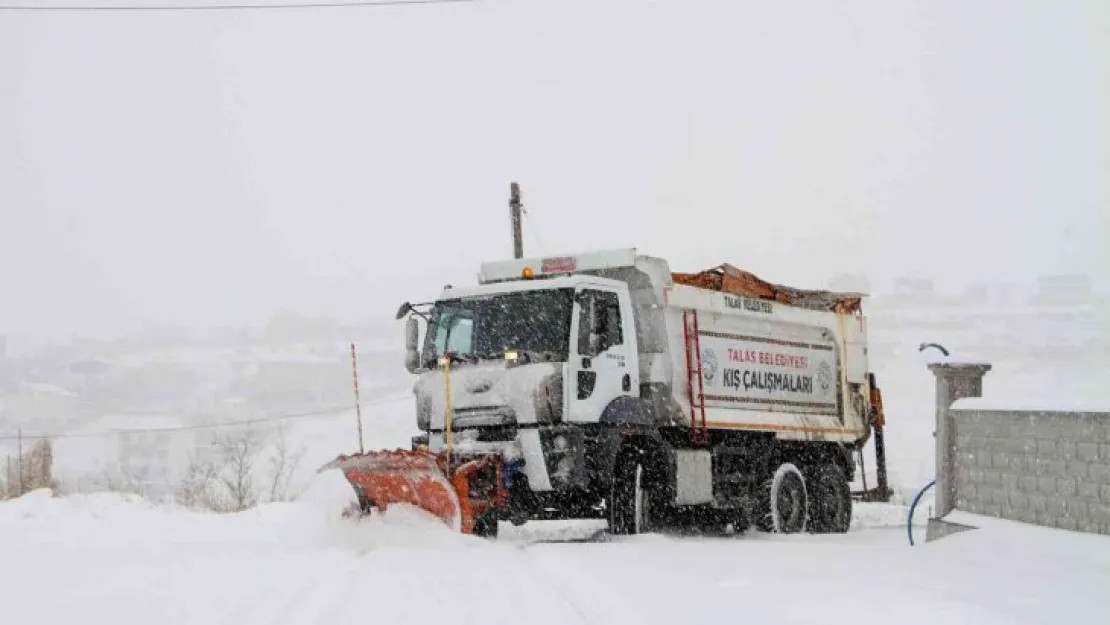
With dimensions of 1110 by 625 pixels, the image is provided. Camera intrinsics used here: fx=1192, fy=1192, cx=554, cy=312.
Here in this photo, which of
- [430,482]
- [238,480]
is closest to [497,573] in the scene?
[430,482]

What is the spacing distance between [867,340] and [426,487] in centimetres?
918

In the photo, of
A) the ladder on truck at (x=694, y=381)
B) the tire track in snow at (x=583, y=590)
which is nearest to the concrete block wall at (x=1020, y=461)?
the ladder on truck at (x=694, y=381)

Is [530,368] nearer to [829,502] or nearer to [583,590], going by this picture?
[583,590]

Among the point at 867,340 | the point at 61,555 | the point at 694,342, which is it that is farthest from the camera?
the point at 867,340

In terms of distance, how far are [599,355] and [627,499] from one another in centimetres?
171

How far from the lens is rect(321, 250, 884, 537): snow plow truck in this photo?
12484 millimetres

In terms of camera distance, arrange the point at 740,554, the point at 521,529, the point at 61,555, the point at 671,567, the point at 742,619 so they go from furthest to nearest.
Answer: the point at 521,529
the point at 740,554
the point at 61,555
the point at 671,567
the point at 742,619

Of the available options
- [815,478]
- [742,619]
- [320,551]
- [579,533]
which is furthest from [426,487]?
[815,478]

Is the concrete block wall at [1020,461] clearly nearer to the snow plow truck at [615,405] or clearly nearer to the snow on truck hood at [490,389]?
the snow plow truck at [615,405]

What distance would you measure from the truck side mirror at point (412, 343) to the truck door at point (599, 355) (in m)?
2.02

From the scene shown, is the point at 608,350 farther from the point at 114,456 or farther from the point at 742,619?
the point at 114,456

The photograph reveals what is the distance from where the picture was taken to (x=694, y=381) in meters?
14.5

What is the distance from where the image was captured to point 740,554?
11125 millimetres

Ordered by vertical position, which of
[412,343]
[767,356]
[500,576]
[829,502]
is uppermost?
[412,343]
